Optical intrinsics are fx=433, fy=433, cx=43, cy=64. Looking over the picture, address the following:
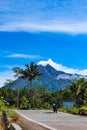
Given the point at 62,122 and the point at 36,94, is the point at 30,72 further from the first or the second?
the point at 62,122

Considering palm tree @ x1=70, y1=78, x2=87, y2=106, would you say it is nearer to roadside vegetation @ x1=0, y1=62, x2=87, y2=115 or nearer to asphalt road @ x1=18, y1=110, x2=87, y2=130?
roadside vegetation @ x1=0, y1=62, x2=87, y2=115

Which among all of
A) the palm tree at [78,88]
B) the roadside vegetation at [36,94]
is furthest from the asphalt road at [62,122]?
the palm tree at [78,88]

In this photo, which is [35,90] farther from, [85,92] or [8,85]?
[85,92]

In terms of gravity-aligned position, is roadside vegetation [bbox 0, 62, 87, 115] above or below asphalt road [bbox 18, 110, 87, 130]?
above

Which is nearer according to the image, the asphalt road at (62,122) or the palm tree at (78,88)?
the asphalt road at (62,122)

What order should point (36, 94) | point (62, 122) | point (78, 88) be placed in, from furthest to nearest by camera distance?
point (36, 94) < point (78, 88) < point (62, 122)

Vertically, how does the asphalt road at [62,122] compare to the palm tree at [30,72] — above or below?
below

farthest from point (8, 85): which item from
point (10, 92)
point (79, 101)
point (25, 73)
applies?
point (79, 101)

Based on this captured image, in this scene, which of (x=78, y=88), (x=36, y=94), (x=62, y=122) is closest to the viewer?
(x=62, y=122)

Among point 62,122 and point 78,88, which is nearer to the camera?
point 62,122

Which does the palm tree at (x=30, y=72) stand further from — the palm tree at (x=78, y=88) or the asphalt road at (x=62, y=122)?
the asphalt road at (x=62, y=122)

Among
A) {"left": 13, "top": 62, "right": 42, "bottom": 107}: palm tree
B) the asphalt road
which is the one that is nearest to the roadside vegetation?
{"left": 13, "top": 62, "right": 42, "bottom": 107}: palm tree

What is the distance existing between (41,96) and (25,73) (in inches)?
521

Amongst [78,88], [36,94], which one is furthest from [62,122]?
[36,94]
